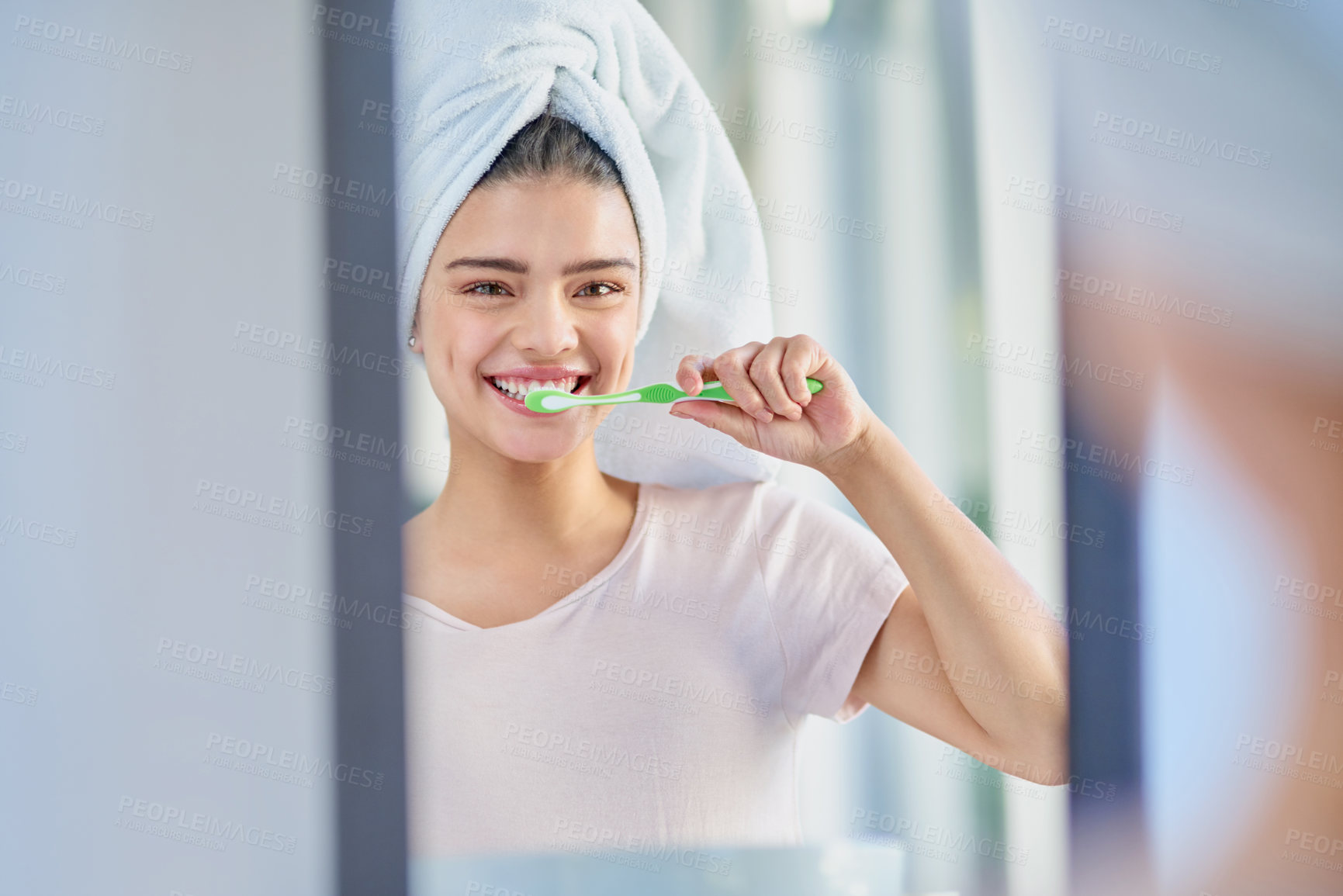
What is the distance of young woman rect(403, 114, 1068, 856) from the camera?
0.70m

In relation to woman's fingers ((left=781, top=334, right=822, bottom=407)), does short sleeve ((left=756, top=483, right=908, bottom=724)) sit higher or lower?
lower

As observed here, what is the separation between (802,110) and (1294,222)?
48cm

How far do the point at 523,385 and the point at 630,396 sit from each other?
9 centimetres

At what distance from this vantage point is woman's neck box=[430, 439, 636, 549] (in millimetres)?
742

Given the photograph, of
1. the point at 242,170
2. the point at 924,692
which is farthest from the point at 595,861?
the point at 242,170

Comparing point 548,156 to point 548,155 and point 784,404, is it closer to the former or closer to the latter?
point 548,155

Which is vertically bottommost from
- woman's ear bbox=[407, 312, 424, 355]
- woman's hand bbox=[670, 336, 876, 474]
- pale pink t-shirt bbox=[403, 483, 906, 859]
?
pale pink t-shirt bbox=[403, 483, 906, 859]

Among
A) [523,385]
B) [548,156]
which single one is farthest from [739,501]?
[548,156]

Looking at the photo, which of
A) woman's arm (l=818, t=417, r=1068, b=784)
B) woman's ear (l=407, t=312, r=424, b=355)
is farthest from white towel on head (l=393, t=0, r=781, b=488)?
woman's arm (l=818, t=417, r=1068, b=784)

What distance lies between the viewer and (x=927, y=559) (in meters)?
0.70

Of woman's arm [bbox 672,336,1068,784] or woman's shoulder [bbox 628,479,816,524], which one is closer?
woman's arm [bbox 672,336,1068,784]

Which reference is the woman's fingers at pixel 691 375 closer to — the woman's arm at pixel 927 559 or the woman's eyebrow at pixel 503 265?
the woman's arm at pixel 927 559

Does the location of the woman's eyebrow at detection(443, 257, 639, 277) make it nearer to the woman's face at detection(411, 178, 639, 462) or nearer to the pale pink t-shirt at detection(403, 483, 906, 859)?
Result: the woman's face at detection(411, 178, 639, 462)

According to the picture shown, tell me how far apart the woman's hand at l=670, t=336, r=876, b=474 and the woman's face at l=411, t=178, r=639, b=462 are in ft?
0.30
